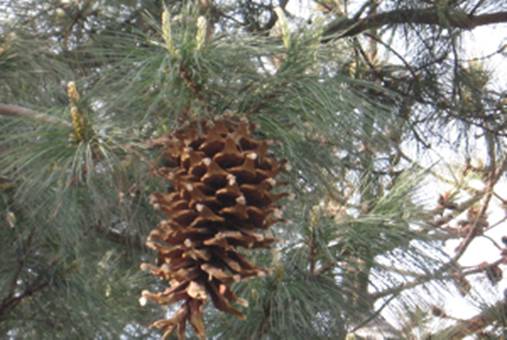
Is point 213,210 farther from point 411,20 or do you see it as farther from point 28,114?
point 411,20

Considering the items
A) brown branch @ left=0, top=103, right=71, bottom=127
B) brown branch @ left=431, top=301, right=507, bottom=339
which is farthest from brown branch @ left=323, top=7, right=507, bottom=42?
brown branch @ left=0, top=103, right=71, bottom=127

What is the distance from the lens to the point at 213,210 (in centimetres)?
115

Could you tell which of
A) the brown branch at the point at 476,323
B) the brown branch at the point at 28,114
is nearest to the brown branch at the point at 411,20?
the brown branch at the point at 476,323

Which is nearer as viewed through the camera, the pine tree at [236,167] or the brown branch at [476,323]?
the pine tree at [236,167]

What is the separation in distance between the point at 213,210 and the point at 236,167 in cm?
6

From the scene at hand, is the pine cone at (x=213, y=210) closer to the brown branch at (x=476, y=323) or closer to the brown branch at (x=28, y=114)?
the brown branch at (x=28, y=114)

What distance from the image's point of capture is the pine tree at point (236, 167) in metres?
1.15

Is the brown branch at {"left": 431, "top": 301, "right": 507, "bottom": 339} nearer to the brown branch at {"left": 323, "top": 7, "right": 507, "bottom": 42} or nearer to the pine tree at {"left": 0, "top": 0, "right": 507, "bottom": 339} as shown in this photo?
the pine tree at {"left": 0, "top": 0, "right": 507, "bottom": 339}

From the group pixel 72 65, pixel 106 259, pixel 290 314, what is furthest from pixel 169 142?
pixel 106 259

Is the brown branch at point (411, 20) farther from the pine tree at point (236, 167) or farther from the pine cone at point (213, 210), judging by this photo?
the pine cone at point (213, 210)

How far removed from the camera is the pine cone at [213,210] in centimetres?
112

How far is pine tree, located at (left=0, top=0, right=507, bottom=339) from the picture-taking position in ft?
3.78

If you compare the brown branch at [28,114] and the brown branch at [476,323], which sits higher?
the brown branch at [28,114]

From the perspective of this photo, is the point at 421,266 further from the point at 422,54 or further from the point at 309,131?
the point at 422,54
